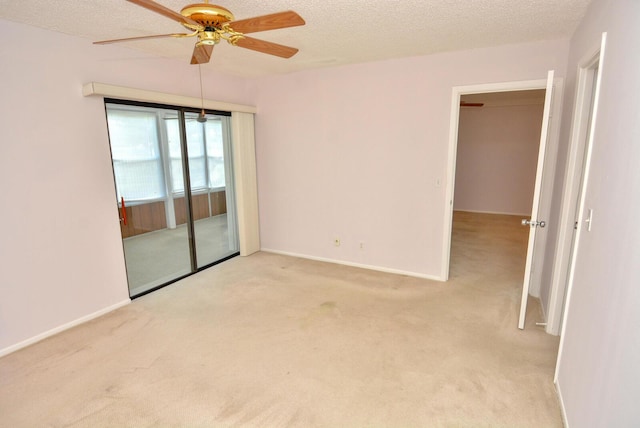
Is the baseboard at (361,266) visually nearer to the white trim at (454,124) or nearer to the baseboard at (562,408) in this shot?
the white trim at (454,124)

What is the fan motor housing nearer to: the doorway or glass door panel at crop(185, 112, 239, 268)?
glass door panel at crop(185, 112, 239, 268)

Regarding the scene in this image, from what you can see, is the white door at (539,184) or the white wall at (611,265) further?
the white door at (539,184)

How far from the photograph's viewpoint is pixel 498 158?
7586 mm

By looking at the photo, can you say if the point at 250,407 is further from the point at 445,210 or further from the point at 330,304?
the point at 445,210

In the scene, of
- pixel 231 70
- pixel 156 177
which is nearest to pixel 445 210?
pixel 231 70

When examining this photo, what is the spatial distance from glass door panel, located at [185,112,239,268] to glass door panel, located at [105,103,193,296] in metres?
0.18

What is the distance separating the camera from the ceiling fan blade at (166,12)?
152 centimetres

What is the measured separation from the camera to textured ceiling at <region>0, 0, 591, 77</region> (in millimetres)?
2301

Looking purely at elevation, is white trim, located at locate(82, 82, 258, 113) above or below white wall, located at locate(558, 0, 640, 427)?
above

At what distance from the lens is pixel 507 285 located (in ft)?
12.4

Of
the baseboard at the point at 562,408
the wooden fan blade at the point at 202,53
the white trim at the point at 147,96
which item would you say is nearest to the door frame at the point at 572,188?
the baseboard at the point at 562,408

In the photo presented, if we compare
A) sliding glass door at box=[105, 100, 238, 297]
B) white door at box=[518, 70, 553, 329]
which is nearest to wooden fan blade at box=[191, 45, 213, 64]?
sliding glass door at box=[105, 100, 238, 297]

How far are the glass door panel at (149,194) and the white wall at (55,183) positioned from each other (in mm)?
302

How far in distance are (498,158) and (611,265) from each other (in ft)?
22.3
